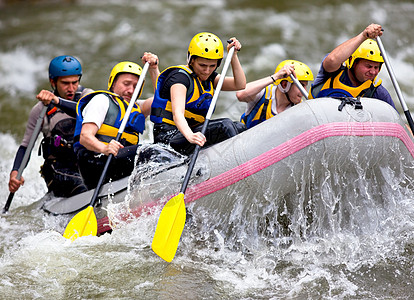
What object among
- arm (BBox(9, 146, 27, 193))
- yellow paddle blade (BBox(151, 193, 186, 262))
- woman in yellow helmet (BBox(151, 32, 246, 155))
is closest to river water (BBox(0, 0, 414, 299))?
yellow paddle blade (BBox(151, 193, 186, 262))

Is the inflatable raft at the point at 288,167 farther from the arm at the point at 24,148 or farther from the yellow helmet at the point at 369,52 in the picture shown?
the arm at the point at 24,148

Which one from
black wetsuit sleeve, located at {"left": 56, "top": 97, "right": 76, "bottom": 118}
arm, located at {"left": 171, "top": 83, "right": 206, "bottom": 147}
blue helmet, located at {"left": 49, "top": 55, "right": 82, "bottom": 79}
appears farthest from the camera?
blue helmet, located at {"left": 49, "top": 55, "right": 82, "bottom": 79}

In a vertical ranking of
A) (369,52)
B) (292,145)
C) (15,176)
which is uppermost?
(369,52)

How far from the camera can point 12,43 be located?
1227 centimetres

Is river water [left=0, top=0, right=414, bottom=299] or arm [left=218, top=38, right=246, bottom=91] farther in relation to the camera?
arm [left=218, top=38, right=246, bottom=91]

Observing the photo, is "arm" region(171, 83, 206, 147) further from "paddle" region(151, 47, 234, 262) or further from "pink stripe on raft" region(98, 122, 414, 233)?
"pink stripe on raft" region(98, 122, 414, 233)

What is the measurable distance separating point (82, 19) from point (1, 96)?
404 cm

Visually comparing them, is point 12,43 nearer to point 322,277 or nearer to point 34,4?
point 34,4

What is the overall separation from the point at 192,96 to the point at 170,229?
113 centimetres

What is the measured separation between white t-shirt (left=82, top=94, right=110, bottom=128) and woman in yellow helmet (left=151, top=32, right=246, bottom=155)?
41 cm

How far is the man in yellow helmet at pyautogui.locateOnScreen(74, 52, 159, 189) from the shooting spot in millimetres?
4676

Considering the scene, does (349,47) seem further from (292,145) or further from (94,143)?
(94,143)

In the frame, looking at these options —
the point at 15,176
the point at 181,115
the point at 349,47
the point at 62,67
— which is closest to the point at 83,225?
the point at 181,115

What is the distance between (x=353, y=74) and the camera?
5.09 metres
